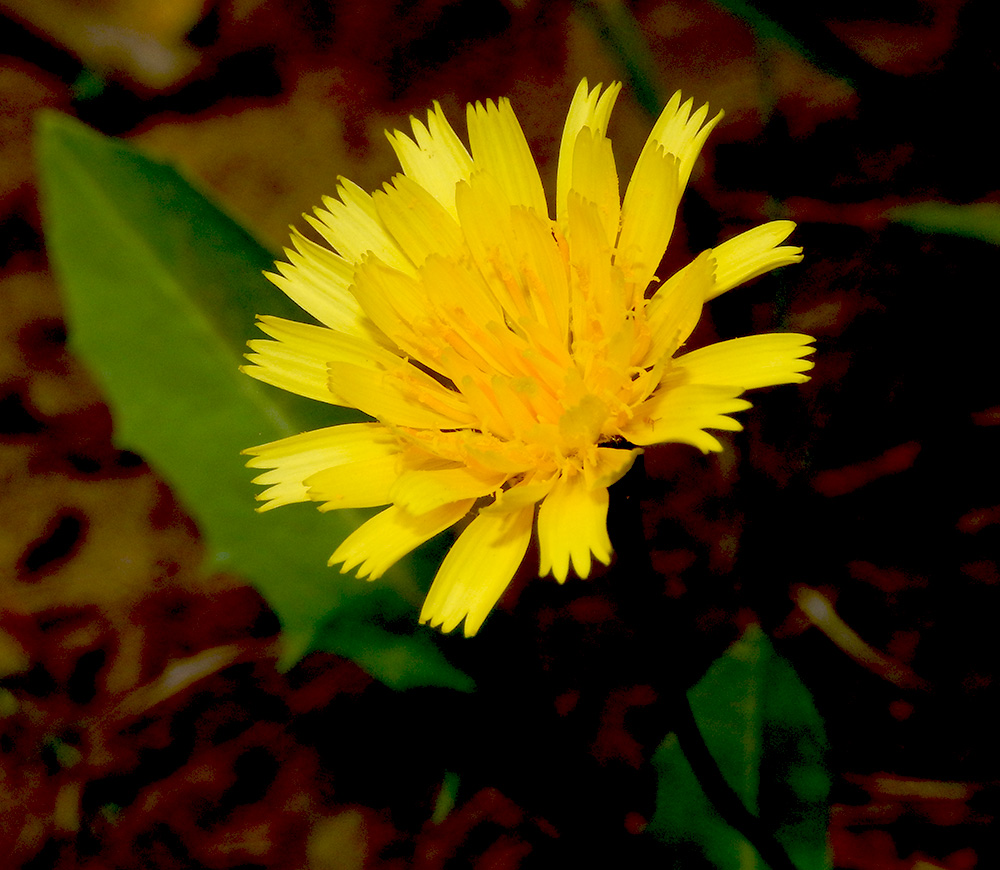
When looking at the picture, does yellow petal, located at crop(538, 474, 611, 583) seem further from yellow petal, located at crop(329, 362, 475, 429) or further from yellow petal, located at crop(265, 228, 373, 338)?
yellow petal, located at crop(265, 228, 373, 338)

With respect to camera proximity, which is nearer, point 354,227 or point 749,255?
point 749,255

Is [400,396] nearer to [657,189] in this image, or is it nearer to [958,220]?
[657,189]

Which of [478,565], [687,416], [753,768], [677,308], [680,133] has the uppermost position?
[680,133]

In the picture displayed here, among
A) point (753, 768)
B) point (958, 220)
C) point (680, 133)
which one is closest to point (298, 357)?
point (680, 133)

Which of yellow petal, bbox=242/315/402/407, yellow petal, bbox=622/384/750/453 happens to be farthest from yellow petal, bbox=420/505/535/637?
yellow petal, bbox=242/315/402/407

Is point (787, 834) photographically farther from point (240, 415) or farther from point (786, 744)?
point (240, 415)

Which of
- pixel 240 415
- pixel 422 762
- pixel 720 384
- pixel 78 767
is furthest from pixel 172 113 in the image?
pixel 720 384

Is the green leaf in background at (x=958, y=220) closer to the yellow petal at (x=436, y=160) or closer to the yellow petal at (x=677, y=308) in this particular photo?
the yellow petal at (x=677, y=308)
